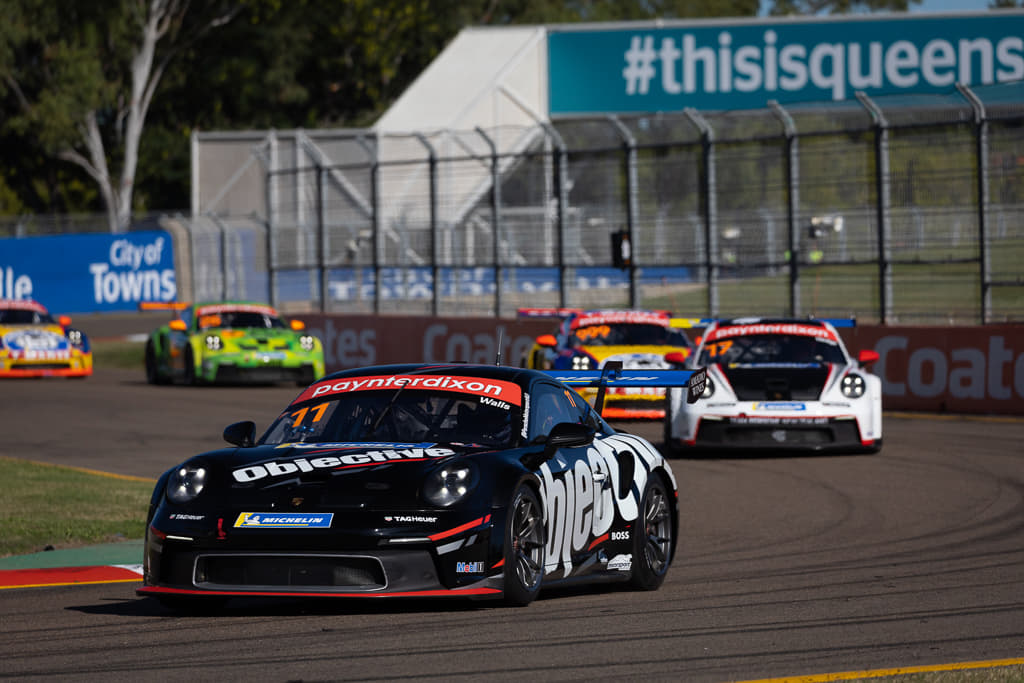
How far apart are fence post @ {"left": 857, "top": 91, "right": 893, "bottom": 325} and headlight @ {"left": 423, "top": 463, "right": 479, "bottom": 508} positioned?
14578 millimetres

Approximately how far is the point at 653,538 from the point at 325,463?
207 cm

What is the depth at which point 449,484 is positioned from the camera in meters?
7.54

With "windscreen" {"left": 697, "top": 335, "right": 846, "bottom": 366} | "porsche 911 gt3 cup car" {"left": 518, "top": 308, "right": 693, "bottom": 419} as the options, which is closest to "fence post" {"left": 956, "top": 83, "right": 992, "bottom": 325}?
"porsche 911 gt3 cup car" {"left": 518, "top": 308, "right": 693, "bottom": 419}

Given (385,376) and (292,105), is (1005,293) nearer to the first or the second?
(385,376)

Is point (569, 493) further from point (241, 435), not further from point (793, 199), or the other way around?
point (793, 199)

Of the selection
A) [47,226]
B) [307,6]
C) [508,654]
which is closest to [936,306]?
[508,654]

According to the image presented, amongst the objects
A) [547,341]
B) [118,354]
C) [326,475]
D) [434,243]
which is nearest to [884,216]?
[547,341]

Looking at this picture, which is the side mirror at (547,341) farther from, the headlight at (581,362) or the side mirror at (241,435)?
the side mirror at (241,435)

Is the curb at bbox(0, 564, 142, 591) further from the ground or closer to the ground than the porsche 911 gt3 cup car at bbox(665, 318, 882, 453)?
Answer: closer to the ground

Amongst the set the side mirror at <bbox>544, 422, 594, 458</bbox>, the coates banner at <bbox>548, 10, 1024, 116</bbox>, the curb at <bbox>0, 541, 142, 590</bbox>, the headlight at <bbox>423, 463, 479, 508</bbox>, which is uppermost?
the coates banner at <bbox>548, 10, 1024, 116</bbox>

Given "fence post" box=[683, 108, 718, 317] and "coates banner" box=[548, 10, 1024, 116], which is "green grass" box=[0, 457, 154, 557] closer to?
"fence post" box=[683, 108, 718, 317]

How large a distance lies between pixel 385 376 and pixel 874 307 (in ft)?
46.0

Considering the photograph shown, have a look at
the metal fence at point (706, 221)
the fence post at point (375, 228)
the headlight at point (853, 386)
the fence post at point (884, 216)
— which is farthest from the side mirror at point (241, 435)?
the fence post at point (375, 228)

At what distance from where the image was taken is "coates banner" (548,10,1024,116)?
1823 inches
